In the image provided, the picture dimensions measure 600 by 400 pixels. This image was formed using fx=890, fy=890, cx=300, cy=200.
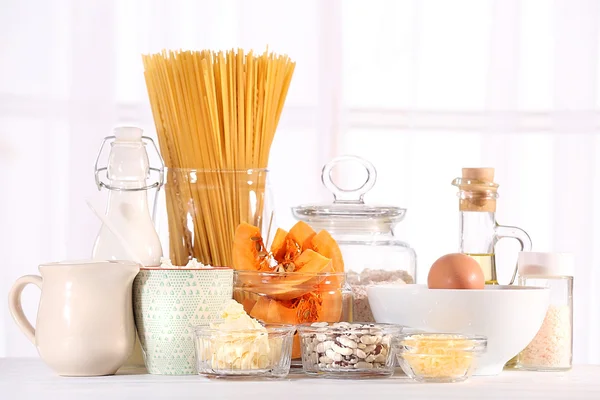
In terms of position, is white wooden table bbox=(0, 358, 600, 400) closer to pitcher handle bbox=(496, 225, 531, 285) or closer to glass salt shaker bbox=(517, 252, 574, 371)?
glass salt shaker bbox=(517, 252, 574, 371)

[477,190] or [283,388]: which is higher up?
[477,190]

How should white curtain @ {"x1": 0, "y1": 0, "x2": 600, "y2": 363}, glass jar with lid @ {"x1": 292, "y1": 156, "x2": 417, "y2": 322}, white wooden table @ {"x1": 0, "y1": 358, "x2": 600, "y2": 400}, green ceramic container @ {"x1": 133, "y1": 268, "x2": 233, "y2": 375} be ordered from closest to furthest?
white wooden table @ {"x1": 0, "y1": 358, "x2": 600, "y2": 400} → green ceramic container @ {"x1": 133, "y1": 268, "x2": 233, "y2": 375} → glass jar with lid @ {"x1": 292, "y1": 156, "x2": 417, "y2": 322} → white curtain @ {"x1": 0, "y1": 0, "x2": 600, "y2": 363}

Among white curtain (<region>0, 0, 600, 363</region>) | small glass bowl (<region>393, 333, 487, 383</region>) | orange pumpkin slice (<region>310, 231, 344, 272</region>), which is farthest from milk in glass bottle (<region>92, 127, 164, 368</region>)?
white curtain (<region>0, 0, 600, 363</region>)

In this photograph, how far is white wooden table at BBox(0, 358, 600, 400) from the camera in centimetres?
72

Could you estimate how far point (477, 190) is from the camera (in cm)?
96

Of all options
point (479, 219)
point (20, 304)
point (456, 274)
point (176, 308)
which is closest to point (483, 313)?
point (456, 274)

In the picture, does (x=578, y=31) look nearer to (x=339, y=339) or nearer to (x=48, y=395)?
(x=339, y=339)

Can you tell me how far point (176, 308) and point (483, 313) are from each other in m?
0.29

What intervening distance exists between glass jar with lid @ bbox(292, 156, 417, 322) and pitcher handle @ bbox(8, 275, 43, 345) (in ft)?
0.95

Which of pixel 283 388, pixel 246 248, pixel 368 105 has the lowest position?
pixel 283 388

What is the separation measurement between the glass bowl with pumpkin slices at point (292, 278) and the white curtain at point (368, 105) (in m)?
1.70

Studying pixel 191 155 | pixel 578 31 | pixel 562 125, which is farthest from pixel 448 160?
pixel 191 155

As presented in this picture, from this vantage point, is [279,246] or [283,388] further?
[279,246]

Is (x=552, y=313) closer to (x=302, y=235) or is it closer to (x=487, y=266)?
(x=487, y=266)
